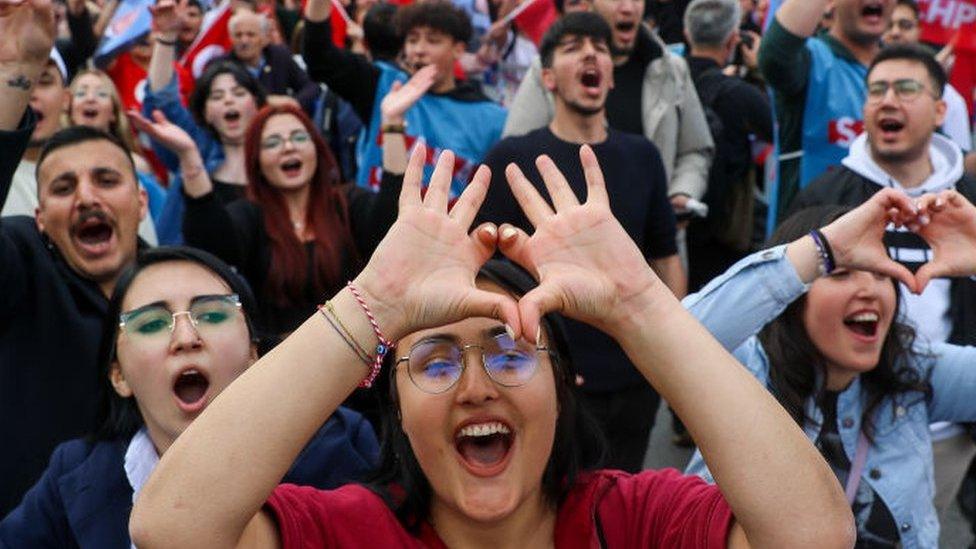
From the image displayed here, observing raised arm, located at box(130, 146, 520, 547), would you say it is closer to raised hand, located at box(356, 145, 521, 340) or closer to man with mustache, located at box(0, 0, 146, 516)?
raised hand, located at box(356, 145, 521, 340)

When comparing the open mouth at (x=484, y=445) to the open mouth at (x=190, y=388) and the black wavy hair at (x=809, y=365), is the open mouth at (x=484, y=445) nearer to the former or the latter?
the open mouth at (x=190, y=388)

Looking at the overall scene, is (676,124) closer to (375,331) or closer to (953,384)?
(953,384)

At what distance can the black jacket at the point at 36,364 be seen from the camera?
11.6 feet

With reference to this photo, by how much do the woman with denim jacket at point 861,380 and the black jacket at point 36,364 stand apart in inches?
63.0

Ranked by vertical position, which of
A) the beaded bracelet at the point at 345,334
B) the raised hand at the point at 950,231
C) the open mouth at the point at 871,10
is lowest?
the beaded bracelet at the point at 345,334

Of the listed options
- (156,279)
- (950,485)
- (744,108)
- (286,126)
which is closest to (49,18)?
(156,279)

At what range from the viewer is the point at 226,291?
2.94m

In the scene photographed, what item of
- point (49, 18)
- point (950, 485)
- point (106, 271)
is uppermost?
point (49, 18)

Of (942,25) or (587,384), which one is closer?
(587,384)

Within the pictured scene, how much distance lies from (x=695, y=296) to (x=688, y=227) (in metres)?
4.29

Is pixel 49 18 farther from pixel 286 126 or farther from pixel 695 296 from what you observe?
pixel 286 126

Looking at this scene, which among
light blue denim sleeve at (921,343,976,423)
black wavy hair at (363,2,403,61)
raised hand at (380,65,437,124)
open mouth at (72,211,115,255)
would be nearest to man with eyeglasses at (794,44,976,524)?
light blue denim sleeve at (921,343,976,423)

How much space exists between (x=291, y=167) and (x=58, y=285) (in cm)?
162

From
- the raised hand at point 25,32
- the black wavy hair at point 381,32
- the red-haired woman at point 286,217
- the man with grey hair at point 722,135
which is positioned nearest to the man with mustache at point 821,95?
the man with grey hair at point 722,135
